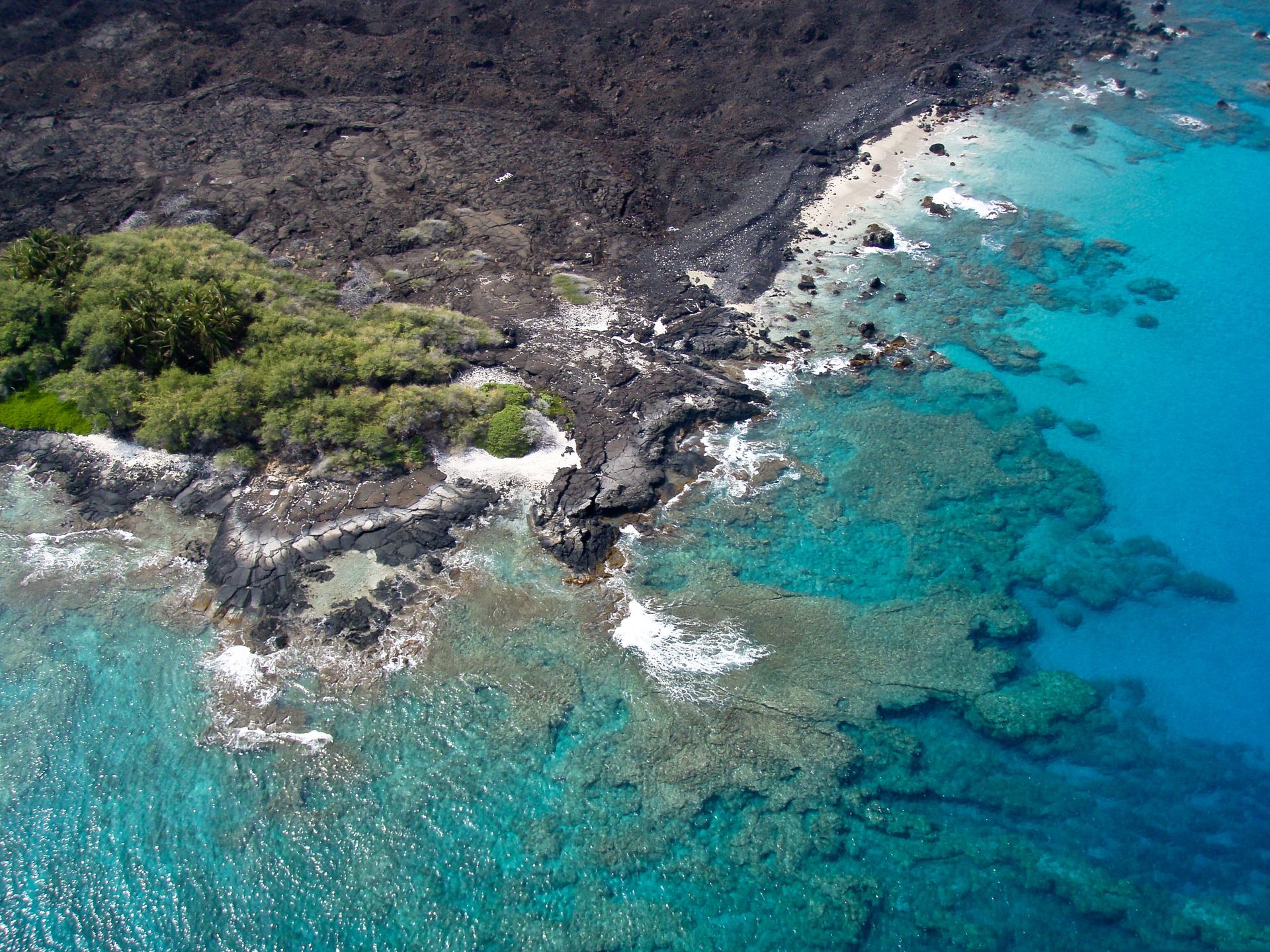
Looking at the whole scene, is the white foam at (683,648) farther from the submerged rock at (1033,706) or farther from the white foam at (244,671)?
the white foam at (244,671)

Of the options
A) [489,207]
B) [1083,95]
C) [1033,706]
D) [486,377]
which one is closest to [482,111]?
[489,207]

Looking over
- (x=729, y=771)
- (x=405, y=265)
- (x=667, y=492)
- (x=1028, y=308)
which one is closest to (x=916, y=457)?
(x=667, y=492)

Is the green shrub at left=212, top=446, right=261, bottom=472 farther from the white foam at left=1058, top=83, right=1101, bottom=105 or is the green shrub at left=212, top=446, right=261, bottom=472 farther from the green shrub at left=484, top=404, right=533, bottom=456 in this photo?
the white foam at left=1058, top=83, right=1101, bottom=105

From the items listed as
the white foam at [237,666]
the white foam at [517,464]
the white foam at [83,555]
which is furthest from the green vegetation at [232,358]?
the white foam at [237,666]

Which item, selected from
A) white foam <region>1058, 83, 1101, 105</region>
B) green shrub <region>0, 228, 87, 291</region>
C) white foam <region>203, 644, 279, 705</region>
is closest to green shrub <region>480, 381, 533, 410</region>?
white foam <region>203, 644, 279, 705</region>

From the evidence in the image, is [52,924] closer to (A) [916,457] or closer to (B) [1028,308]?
(A) [916,457]

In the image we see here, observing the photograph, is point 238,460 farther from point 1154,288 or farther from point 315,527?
point 1154,288
